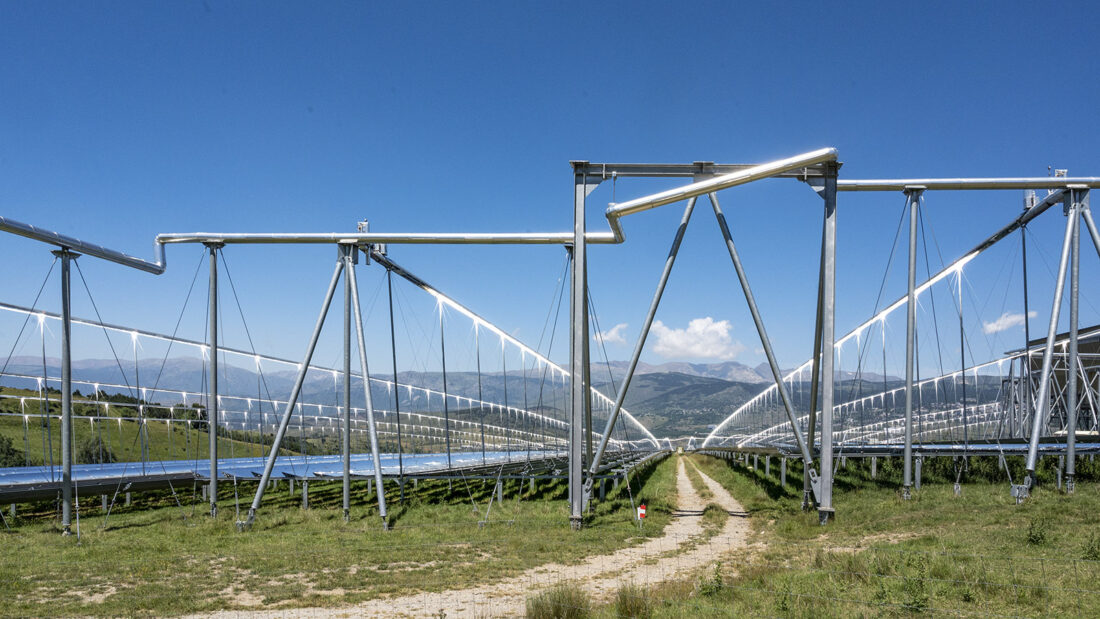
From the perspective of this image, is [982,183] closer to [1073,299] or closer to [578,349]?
[1073,299]

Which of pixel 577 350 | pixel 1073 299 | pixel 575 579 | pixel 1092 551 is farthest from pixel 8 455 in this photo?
pixel 1073 299

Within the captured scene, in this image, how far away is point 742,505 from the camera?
23.0m

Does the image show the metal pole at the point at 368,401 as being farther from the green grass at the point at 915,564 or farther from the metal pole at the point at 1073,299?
the metal pole at the point at 1073,299

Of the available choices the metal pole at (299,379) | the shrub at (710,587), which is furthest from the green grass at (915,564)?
the metal pole at (299,379)

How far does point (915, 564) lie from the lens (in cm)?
1025

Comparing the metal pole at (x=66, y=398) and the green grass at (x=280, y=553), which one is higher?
the metal pole at (x=66, y=398)

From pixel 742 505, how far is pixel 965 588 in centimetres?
1418

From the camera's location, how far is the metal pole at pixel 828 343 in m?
15.1

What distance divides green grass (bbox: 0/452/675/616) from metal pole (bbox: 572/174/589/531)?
2.95 feet

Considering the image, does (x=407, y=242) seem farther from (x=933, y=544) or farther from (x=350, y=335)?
(x=933, y=544)

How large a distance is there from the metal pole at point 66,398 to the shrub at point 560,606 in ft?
46.4

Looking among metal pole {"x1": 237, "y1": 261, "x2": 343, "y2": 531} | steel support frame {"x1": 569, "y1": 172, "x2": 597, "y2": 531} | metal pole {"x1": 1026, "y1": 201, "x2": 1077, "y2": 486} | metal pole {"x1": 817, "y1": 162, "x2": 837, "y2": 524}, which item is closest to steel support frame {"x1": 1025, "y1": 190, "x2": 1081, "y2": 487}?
metal pole {"x1": 1026, "y1": 201, "x2": 1077, "y2": 486}

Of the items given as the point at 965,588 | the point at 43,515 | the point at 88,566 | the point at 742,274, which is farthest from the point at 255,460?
the point at 965,588

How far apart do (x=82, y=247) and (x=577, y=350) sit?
1305cm
